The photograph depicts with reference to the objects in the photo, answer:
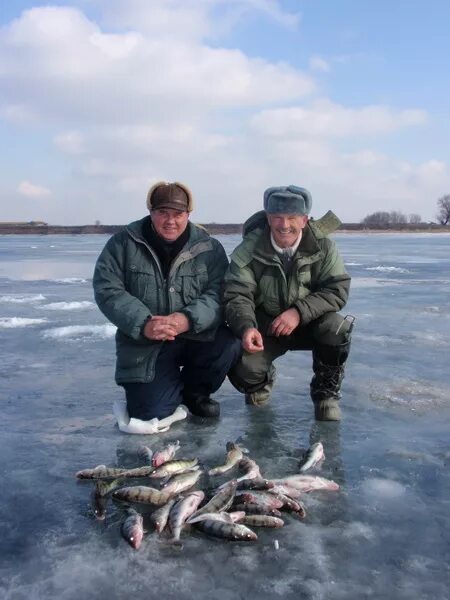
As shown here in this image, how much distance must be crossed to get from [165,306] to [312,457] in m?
1.51

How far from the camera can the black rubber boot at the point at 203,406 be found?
4.40m

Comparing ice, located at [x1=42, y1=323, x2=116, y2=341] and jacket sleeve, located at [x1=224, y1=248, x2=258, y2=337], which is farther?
ice, located at [x1=42, y1=323, x2=116, y2=341]

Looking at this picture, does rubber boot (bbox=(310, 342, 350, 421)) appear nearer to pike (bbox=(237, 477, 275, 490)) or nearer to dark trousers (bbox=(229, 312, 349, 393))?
dark trousers (bbox=(229, 312, 349, 393))

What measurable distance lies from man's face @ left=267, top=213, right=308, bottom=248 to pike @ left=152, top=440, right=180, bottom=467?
5.36 feet

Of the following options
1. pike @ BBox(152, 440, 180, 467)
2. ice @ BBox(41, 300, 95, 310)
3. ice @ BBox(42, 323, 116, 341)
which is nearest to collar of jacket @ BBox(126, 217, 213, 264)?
pike @ BBox(152, 440, 180, 467)

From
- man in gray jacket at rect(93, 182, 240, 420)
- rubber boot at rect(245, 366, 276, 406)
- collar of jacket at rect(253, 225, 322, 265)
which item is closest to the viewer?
man in gray jacket at rect(93, 182, 240, 420)

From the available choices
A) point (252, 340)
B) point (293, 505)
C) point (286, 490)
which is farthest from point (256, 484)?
point (252, 340)

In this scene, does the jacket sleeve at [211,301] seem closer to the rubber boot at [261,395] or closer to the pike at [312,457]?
the rubber boot at [261,395]

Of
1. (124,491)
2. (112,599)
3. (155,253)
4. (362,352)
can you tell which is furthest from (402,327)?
(112,599)

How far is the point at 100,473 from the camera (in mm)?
3266

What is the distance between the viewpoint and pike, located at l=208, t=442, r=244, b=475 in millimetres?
3371

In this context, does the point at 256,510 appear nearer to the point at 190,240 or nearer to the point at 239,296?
the point at 239,296

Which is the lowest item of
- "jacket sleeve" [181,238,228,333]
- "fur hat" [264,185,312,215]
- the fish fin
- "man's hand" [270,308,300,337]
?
the fish fin

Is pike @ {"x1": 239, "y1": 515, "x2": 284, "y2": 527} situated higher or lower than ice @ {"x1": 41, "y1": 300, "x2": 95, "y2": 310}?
lower
